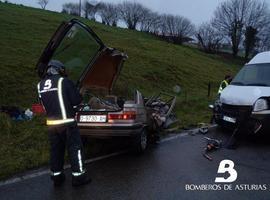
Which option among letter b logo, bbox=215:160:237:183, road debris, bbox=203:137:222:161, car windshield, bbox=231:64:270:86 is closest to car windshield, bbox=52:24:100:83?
road debris, bbox=203:137:222:161

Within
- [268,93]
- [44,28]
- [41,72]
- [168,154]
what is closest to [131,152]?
[168,154]

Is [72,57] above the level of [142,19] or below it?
below

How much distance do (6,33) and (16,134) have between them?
43.2ft

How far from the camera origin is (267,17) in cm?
6881

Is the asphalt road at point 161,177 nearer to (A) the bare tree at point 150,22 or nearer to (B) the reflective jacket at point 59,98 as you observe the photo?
(B) the reflective jacket at point 59,98

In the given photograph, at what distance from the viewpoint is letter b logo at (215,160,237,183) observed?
664 centimetres

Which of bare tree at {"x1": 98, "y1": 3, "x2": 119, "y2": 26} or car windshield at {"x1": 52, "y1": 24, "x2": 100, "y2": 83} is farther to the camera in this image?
bare tree at {"x1": 98, "y1": 3, "x2": 119, "y2": 26}

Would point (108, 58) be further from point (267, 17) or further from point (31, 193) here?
point (267, 17)

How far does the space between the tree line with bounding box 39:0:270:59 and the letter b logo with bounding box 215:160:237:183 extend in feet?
182

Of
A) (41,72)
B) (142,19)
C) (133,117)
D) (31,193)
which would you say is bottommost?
(31,193)

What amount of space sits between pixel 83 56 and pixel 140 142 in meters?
2.08

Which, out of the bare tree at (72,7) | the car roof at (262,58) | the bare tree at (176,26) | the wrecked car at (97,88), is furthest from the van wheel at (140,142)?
the bare tree at (72,7)

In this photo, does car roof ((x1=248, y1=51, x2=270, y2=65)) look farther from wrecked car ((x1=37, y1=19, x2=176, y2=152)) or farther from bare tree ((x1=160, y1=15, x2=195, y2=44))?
bare tree ((x1=160, y1=15, x2=195, y2=44))

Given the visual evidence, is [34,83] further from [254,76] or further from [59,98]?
[59,98]
